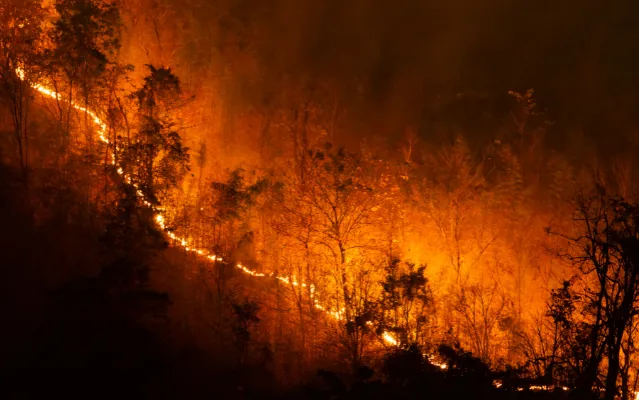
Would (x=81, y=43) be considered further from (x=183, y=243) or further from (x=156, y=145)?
(x=183, y=243)

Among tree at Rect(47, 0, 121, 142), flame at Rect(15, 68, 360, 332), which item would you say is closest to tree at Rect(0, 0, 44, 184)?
flame at Rect(15, 68, 360, 332)

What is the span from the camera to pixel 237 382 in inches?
625

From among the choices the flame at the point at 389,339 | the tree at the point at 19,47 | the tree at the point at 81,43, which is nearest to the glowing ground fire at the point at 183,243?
the flame at the point at 389,339

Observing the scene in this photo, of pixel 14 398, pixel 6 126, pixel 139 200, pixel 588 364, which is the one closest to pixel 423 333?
pixel 588 364

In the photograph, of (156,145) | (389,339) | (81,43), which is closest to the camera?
(389,339)

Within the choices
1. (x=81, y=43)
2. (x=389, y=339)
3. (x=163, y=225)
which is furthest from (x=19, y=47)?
(x=389, y=339)

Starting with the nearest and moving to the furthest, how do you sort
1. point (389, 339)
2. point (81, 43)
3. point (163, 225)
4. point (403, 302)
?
point (403, 302), point (389, 339), point (163, 225), point (81, 43)

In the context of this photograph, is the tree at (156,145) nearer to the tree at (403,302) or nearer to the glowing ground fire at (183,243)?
the glowing ground fire at (183,243)

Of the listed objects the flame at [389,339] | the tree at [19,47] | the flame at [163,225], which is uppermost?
the tree at [19,47]

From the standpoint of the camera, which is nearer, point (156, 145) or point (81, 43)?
point (156, 145)

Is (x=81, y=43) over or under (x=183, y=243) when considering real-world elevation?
over

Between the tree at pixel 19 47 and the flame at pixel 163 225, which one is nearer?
the flame at pixel 163 225

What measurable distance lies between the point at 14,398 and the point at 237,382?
5459 mm

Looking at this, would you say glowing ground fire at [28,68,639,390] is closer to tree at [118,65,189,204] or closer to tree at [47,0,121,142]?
tree at [118,65,189,204]
